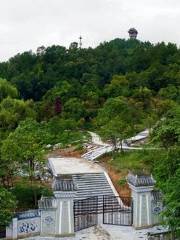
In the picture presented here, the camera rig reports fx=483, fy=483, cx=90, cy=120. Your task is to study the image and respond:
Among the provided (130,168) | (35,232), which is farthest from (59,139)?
(35,232)

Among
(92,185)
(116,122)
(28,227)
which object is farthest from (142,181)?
(116,122)

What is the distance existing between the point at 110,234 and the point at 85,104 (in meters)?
23.8

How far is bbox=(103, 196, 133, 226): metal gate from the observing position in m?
16.2

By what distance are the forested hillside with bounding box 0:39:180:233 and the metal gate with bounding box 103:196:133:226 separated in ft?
5.53

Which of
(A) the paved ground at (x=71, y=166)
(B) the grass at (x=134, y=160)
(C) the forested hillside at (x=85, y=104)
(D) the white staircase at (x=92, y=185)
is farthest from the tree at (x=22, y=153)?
(B) the grass at (x=134, y=160)

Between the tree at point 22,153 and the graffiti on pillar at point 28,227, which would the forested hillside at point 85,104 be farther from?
the graffiti on pillar at point 28,227

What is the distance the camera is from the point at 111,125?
24156 millimetres

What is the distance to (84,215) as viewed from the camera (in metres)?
16.0

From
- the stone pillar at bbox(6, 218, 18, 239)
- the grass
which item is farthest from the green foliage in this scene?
the stone pillar at bbox(6, 218, 18, 239)

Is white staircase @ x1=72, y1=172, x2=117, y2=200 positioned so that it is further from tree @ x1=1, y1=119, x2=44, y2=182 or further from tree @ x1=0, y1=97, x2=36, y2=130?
tree @ x1=0, y1=97, x2=36, y2=130

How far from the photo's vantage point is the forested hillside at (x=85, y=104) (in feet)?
59.1

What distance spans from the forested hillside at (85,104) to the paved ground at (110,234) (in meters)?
1.70

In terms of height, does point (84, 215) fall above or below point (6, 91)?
below

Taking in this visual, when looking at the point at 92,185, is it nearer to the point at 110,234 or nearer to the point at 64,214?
the point at 110,234
